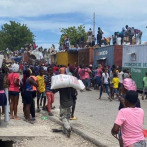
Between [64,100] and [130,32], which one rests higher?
[130,32]

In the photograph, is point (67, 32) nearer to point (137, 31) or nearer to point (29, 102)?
point (137, 31)

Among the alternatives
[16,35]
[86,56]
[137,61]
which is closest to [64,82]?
[137,61]

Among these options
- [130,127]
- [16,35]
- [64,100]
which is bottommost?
[64,100]

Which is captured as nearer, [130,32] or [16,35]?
[130,32]

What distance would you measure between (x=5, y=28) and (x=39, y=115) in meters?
61.8

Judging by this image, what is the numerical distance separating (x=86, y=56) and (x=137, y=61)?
7605 millimetres

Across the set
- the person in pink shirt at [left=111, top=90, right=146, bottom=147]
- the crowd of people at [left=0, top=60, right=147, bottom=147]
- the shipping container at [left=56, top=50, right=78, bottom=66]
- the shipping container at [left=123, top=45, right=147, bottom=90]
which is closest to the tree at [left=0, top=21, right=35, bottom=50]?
the shipping container at [left=56, top=50, right=78, bottom=66]

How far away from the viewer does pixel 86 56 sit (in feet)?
83.7

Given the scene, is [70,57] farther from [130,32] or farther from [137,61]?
[137,61]

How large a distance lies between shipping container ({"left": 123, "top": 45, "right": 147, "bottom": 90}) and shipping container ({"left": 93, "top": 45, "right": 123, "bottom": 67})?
1.19 meters

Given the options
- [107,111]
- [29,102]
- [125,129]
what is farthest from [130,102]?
[107,111]

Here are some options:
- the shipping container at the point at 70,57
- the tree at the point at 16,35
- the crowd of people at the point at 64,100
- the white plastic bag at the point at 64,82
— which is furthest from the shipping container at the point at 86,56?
the tree at the point at 16,35

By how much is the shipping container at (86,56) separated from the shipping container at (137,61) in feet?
17.7

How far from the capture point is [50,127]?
863cm
